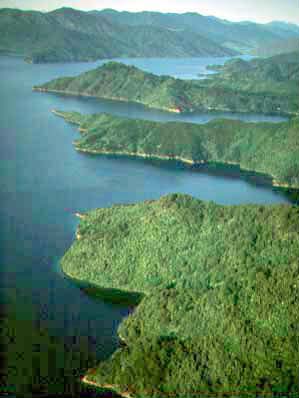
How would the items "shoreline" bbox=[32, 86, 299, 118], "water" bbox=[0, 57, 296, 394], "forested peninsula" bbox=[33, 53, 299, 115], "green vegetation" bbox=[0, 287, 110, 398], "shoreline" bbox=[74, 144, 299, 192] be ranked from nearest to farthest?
1. "green vegetation" bbox=[0, 287, 110, 398]
2. "water" bbox=[0, 57, 296, 394]
3. "shoreline" bbox=[74, 144, 299, 192]
4. "shoreline" bbox=[32, 86, 299, 118]
5. "forested peninsula" bbox=[33, 53, 299, 115]

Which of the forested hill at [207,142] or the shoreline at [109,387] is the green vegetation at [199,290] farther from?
the forested hill at [207,142]

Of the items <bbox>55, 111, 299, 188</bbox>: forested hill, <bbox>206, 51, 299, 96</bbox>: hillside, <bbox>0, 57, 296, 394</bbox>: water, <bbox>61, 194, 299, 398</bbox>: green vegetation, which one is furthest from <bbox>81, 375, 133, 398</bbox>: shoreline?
<bbox>206, 51, 299, 96</bbox>: hillside

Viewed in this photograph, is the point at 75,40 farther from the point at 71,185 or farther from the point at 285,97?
the point at 71,185

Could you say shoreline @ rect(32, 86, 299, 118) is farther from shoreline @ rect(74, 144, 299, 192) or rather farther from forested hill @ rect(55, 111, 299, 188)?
shoreline @ rect(74, 144, 299, 192)

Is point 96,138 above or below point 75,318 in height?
above

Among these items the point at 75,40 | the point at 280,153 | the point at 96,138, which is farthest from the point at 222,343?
the point at 75,40

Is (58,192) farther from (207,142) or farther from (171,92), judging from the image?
(171,92)

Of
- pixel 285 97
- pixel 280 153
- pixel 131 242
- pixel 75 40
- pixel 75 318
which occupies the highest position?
pixel 75 40
